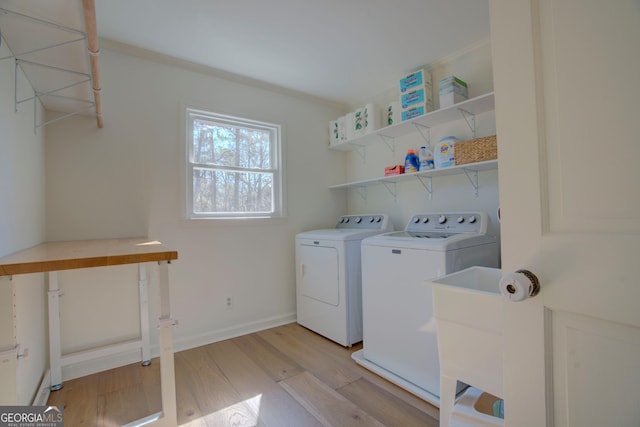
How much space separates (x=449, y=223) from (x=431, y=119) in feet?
2.82

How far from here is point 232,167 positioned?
2652mm

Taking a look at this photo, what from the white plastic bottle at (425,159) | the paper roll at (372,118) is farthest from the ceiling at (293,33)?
the white plastic bottle at (425,159)

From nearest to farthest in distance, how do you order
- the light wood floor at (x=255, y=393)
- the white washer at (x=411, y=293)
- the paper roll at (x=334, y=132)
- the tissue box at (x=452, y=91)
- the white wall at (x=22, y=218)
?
the white wall at (x=22, y=218) → the light wood floor at (x=255, y=393) → the white washer at (x=411, y=293) → the tissue box at (x=452, y=91) → the paper roll at (x=334, y=132)

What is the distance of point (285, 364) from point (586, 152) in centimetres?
208

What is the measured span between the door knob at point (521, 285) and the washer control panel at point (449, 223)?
151cm

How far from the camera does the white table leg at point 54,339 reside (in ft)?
5.86

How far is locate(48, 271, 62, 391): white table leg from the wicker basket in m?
2.86

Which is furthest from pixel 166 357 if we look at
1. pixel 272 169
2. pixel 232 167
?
pixel 272 169

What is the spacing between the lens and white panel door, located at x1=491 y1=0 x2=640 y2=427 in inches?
18.6

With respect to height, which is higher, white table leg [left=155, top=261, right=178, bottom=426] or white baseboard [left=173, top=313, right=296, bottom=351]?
white table leg [left=155, top=261, right=178, bottom=426]

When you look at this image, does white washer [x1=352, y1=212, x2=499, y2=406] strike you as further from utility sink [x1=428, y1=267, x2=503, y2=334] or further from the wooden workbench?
the wooden workbench

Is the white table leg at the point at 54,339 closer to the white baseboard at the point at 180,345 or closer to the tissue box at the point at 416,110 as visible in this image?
the white baseboard at the point at 180,345

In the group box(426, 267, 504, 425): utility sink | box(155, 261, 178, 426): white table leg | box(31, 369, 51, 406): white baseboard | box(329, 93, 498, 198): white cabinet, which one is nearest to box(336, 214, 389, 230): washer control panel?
box(329, 93, 498, 198): white cabinet

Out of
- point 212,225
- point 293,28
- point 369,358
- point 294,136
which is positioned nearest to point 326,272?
point 369,358
